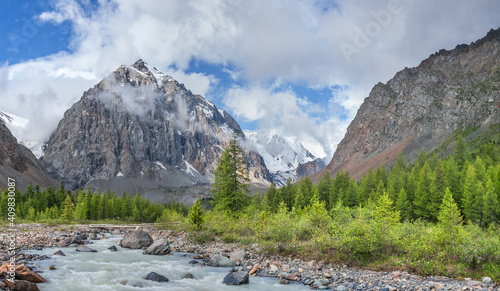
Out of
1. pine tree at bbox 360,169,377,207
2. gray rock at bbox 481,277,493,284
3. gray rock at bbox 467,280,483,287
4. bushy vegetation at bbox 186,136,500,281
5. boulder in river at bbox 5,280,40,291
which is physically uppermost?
pine tree at bbox 360,169,377,207

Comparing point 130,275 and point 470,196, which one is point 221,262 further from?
point 470,196

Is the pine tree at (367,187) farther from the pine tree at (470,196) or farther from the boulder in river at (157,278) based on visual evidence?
the boulder in river at (157,278)

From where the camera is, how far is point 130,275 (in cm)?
2386

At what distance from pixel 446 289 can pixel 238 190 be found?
38.1 metres

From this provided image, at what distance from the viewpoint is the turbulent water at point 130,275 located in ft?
68.3

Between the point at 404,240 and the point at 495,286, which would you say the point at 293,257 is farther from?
the point at 495,286

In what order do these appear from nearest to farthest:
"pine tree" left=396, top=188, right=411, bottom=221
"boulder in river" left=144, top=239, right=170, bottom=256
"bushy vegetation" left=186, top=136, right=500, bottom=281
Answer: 1. "bushy vegetation" left=186, top=136, right=500, bottom=281
2. "boulder in river" left=144, top=239, right=170, bottom=256
3. "pine tree" left=396, top=188, right=411, bottom=221

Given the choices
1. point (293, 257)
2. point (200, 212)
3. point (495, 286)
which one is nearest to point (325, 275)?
point (293, 257)

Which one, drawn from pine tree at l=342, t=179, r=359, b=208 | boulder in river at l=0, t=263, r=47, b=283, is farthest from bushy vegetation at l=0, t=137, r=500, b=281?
boulder in river at l=0, t=263, r=47, b=283

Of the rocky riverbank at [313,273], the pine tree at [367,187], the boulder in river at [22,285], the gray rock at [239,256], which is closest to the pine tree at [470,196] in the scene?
the pine tree at [367,187]

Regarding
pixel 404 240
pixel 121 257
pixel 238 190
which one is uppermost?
pixel 238 190

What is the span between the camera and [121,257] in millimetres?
33406

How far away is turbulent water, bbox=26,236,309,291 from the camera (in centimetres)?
2081

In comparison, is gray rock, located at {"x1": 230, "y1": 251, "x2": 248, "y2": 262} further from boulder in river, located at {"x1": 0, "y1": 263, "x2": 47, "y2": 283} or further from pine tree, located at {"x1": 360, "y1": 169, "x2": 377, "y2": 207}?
pine tree, located at {"x1": 360, "y1": 169, "x2": 377, "y2": 207}
